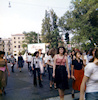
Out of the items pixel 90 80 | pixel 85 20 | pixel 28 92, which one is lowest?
pixel 28 92

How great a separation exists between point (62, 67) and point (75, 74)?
97 centimetres

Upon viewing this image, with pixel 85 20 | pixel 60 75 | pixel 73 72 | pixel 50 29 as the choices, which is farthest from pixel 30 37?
pixel 60 75

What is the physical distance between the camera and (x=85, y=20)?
28234 mm

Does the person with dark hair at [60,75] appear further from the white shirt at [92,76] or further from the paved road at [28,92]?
the white shirt at [92,76]

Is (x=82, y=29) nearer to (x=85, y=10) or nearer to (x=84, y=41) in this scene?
(x=84, y=41)

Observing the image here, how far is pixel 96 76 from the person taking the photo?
2383 mm

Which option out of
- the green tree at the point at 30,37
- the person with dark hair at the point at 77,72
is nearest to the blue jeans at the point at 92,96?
the person with dark hair at the point at 77,72

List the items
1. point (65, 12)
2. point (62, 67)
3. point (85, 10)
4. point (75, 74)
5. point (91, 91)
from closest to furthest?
point (91, 91), point (62, 67), point (75, 74), point (85, 10), point (65, 12)

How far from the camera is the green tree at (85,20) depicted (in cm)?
2805

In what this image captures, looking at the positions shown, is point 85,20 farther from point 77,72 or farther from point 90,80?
point 90,80

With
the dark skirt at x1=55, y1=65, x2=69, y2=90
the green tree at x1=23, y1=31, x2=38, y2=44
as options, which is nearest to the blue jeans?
the dark skirt at x1=55, y1=65, x2=69, y2=90

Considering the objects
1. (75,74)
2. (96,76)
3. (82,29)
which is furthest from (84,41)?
(96,76)

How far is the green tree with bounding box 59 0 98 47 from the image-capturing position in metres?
28.0

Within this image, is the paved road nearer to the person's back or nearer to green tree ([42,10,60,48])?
the person's back
